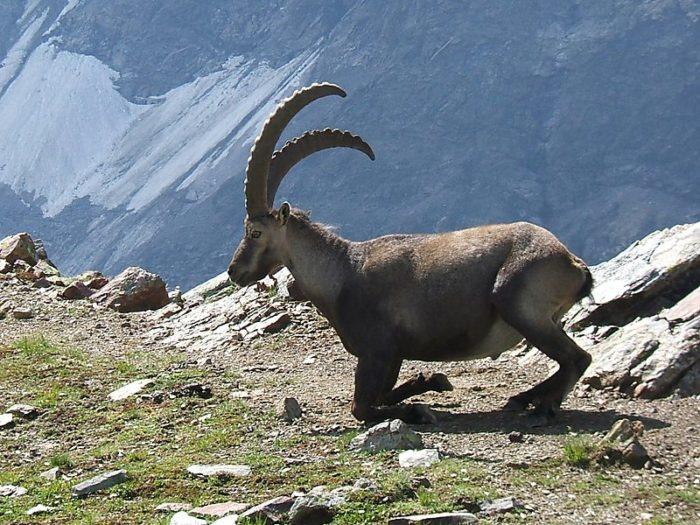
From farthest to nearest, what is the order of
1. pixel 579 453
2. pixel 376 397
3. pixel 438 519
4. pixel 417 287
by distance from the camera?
pixel 417 287 → pixel 376 397 → pixel 579 453 → pixel 438 519

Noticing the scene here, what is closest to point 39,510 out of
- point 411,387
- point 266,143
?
point 411,387

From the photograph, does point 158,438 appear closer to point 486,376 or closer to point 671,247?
point 486,376

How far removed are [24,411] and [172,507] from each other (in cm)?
504

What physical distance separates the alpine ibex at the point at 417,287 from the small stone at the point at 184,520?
14.1ft

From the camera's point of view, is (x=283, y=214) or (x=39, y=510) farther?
(x=283, y=214)

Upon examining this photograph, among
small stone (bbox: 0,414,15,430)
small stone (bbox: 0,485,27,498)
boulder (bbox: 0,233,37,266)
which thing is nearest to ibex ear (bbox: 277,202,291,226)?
small stone (bbox: 0,414,15,430)

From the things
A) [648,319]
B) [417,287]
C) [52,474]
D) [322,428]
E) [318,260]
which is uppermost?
[318,260]

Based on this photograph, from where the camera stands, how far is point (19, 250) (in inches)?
1149

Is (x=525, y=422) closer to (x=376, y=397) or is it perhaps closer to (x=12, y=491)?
(x=376, y=397)

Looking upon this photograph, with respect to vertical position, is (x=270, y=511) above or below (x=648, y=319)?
below

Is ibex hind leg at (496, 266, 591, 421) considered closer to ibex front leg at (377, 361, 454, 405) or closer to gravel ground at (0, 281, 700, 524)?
gravel ground at (0, 281, 700, 524)

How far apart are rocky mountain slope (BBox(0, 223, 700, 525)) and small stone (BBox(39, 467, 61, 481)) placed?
0.06 feet

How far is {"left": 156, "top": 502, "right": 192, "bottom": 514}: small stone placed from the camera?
9.05m

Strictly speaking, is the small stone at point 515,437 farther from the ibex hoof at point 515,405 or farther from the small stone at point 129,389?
the small stone at point 129,389
